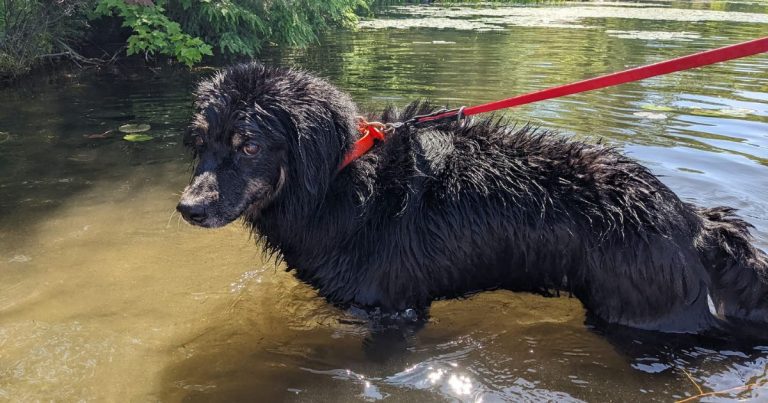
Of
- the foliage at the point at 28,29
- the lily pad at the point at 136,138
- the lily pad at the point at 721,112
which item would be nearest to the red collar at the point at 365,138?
the lily pad at the point at 136,138

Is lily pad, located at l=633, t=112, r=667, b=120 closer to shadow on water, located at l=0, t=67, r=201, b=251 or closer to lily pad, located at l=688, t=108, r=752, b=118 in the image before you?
lily pad, located at l=688, t=108, r=752, b=118

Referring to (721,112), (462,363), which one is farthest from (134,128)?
(721,112)

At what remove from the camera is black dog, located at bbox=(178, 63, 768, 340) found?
3166mm

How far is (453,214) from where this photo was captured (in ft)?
11.2

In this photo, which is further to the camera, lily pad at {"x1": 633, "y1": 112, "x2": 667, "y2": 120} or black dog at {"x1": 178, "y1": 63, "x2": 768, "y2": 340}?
lily pad at {"x1": 633, "y1": 112, "x2": 667, "y2": 120}

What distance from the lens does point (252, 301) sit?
13.5 feet

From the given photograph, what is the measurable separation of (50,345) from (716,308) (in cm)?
424

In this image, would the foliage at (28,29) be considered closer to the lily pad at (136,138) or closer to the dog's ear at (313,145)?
the lily pad at (136,138)

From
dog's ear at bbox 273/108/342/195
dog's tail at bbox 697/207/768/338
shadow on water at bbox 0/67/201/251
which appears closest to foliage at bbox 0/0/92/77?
shadow on water at bbox 0/67/201/251

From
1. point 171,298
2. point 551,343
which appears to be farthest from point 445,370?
point 171,298

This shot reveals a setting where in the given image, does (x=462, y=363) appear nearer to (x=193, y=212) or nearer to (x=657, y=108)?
(x=193, y=212)

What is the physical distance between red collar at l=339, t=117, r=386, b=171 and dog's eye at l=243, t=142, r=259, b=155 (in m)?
0.54

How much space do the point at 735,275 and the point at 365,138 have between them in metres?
2.40

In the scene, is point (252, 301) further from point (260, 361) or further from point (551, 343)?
point (551, 343)
